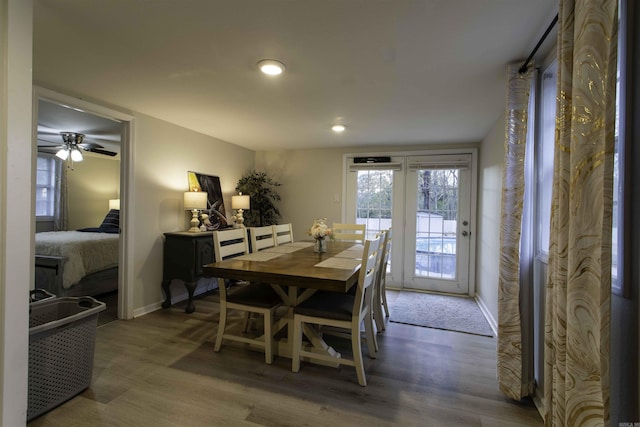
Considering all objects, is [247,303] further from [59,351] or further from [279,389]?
[59,351]

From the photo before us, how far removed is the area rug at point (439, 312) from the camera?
119 inches

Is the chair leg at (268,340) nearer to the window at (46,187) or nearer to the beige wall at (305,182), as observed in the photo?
the beige wall at (305,182)

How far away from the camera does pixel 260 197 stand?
4.74 m

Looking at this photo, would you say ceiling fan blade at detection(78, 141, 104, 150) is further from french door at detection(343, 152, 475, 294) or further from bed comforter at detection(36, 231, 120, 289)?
french door at detection(343, 152, 475, 294)

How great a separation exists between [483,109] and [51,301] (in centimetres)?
372

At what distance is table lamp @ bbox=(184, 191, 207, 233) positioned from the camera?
3.48m

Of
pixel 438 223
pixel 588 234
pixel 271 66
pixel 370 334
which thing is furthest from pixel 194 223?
pixel 588 234

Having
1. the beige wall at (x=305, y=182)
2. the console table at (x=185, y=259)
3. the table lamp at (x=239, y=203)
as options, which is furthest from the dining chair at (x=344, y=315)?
the beige wall at (x=305, y=182)

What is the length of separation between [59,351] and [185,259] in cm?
155

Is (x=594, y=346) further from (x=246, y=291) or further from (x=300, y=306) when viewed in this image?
(x=246, y=291)

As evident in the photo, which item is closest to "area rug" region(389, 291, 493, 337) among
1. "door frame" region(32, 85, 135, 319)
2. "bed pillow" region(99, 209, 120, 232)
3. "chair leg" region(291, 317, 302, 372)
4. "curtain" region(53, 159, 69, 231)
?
"chair leg" region(291, 317, 302, 372)

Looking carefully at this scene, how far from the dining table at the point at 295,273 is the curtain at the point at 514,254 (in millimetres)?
926

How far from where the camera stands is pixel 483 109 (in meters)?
→ 2.82

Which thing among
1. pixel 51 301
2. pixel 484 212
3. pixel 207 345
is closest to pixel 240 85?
pixel 51 301
